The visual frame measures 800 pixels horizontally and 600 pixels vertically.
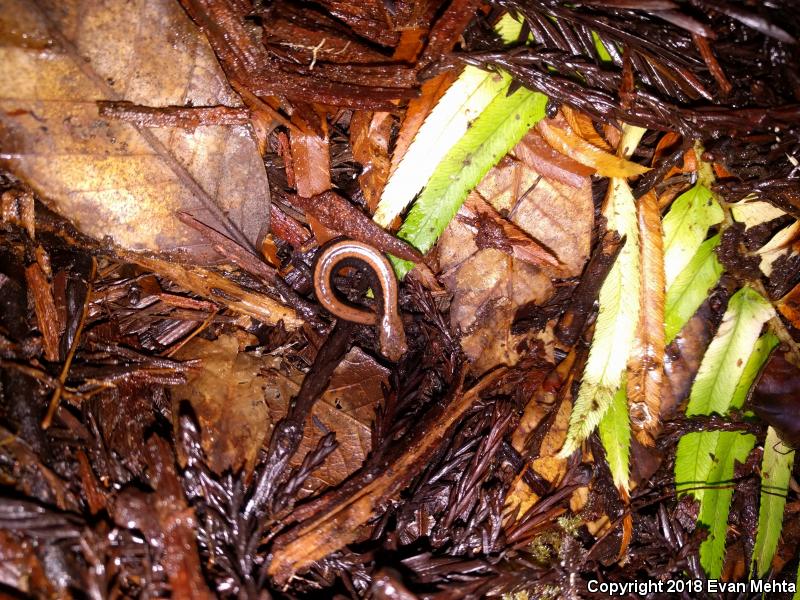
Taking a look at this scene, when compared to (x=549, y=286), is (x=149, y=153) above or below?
below

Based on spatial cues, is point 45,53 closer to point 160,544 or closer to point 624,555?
point 160,544

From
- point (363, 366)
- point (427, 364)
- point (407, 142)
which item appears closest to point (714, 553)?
point (427, 364)

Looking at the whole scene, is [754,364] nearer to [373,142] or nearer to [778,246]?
[778,246]

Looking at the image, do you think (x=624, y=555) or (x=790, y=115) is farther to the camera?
(x=624, y=555)

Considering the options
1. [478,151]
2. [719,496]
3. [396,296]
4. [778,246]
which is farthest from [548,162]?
[719,496]

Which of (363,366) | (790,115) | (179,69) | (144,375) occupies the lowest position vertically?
(144,375)

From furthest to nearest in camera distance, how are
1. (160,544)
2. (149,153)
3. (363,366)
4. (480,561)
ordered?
(363,366), (480,561), (149,153), (160,544)

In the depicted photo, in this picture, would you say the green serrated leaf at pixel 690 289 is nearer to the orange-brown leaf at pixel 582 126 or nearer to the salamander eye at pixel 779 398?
the salamander eye at pixel 779 398

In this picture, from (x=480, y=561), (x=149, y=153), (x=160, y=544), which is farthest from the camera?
(x=480, y=561)

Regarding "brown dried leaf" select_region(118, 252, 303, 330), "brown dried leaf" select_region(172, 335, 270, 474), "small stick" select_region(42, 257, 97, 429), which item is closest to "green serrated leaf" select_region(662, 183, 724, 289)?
"brown dried leaf" select_region(118, 252, 303, 330)
